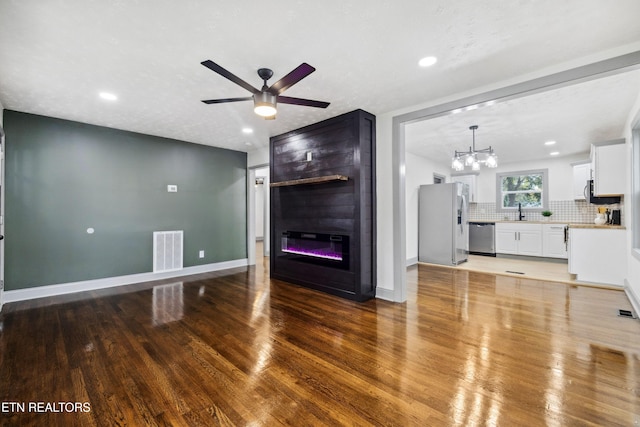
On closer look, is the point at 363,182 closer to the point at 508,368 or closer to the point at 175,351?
the point at 508,368

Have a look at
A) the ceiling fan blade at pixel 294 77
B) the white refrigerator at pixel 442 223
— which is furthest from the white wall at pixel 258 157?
the white refrigerator at pixel 442 223

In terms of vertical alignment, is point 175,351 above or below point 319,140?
below

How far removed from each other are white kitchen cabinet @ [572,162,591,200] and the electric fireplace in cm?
601

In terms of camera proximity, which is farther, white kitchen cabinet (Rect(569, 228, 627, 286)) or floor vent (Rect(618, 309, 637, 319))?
white kitchen cabinet (Rect(569, 228, 627, 286))

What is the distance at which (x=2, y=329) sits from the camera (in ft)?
9.61

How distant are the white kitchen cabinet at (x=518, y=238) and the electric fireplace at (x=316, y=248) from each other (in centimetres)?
526

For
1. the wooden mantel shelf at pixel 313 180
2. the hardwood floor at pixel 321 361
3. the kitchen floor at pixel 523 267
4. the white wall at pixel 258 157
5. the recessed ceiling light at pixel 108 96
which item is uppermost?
the recessed ceiling light at pixel 108 96

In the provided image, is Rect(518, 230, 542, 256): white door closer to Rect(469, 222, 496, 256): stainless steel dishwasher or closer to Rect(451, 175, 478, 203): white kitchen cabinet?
Rect(469, 222, 496, 256): stainless steel dishwasher

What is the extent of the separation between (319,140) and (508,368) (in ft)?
11.4

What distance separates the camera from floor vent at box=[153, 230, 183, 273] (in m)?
4.98

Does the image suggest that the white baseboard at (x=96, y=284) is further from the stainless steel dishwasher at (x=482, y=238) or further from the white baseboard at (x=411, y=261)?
the stainless steel dishwasher at (x=482, y=238)

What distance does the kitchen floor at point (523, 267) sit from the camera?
5104 mm

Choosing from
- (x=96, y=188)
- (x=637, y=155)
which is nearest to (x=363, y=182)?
(x=637, y=155)

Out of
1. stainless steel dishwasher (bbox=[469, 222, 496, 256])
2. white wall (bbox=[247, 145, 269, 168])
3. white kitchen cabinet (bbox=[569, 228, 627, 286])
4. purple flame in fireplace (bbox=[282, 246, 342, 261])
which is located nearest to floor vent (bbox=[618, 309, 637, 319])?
→ white kitchen cabinet (bbox=[569, 228, 627, 286])
